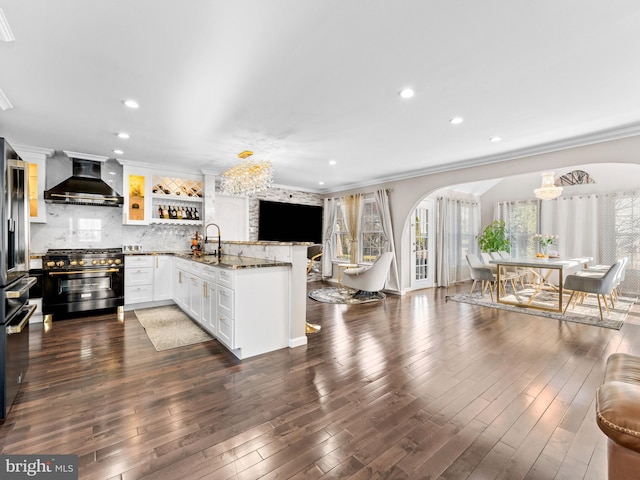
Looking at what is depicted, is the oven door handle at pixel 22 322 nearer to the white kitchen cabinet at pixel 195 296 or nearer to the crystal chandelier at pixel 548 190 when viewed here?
the white kitchen cabinet at pixel 195 296

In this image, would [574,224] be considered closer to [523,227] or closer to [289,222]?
[523,227]

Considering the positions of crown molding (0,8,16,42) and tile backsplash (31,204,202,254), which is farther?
tile backsplash (31,204,202,254)

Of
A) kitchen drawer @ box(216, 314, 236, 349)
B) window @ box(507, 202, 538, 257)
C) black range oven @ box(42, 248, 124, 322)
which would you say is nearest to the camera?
kitchen drawer @ box(216, 314, 236, 349)

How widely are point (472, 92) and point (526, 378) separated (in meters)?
2.63

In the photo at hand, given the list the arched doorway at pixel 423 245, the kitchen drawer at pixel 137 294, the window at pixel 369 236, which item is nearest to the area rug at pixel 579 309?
the arched doorway at pixel 423 245

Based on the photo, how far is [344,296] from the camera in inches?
238

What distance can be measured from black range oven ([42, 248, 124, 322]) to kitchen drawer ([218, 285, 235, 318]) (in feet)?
7.52

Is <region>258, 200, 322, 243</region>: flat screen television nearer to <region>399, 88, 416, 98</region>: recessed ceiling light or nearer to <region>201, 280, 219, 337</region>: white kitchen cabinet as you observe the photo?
<region>201, 280, 219, 337</region>: white kitchen cabinet

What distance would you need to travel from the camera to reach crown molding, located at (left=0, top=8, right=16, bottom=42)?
5.89 ft

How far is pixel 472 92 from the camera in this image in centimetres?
273

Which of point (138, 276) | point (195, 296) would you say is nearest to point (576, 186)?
point (195, 296)

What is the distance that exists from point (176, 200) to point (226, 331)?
3.67 m

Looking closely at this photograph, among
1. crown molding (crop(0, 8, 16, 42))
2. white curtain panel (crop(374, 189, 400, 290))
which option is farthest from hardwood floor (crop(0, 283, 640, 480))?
white curtain panel (crop(374, 189, 400, 290))

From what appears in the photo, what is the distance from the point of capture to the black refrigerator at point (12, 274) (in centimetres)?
195
